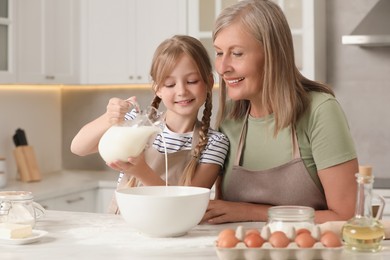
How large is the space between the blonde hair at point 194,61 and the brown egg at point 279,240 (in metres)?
0.74

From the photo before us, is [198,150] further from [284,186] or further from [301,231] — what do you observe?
[301,231]

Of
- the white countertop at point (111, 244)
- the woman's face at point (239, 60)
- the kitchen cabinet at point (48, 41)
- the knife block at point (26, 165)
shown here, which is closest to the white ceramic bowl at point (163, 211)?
the white countertop at point (111, 244)

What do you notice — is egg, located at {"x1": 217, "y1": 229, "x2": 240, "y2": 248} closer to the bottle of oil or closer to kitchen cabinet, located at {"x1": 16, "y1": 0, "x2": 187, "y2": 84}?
the bottle of oil

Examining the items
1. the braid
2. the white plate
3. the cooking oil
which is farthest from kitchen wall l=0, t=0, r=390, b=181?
the cooking oil

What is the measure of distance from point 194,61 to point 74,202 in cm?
192

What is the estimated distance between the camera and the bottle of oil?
1.52 meters

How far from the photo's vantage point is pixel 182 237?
177cm

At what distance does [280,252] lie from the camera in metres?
1.45

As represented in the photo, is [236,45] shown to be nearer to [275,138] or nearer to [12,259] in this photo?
[275,138]

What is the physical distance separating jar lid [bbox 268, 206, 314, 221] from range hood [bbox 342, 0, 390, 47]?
234 cm

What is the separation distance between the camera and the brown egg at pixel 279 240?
1.46 meters

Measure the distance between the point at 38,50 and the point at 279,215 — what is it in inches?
112

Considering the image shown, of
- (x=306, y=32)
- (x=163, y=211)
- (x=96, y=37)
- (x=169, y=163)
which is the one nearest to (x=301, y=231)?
(x=163, y=211)

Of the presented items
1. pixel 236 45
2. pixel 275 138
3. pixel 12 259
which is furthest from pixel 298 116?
pixel 12 259
